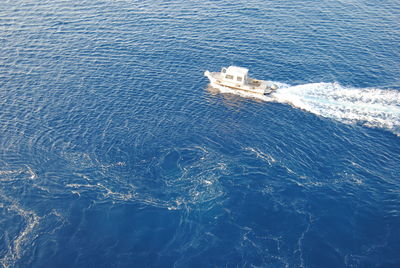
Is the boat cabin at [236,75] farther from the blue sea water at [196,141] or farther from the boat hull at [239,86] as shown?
the blue sea water at [196,141]

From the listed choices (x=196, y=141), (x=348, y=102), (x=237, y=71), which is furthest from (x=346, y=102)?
(x=196, y=141)

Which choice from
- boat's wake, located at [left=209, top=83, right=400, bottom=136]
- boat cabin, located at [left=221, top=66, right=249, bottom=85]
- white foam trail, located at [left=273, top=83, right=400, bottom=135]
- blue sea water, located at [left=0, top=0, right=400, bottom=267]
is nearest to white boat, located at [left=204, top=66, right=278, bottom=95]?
boat cabin, located at [left=221, top=66, right=249, bottom=85]

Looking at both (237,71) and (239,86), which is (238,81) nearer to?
(239,86)

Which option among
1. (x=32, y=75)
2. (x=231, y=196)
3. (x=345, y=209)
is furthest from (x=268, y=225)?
(x=32, y=75)

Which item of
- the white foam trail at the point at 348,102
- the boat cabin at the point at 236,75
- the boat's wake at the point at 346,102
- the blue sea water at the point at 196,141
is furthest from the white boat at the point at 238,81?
the white foam trail at the point at 348,102

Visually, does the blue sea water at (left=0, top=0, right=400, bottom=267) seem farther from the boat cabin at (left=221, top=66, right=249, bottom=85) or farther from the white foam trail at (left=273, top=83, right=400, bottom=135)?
the boat cabin at (left=221, top=66, right=249, bottom=85)

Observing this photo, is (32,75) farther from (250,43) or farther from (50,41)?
(250,43)
